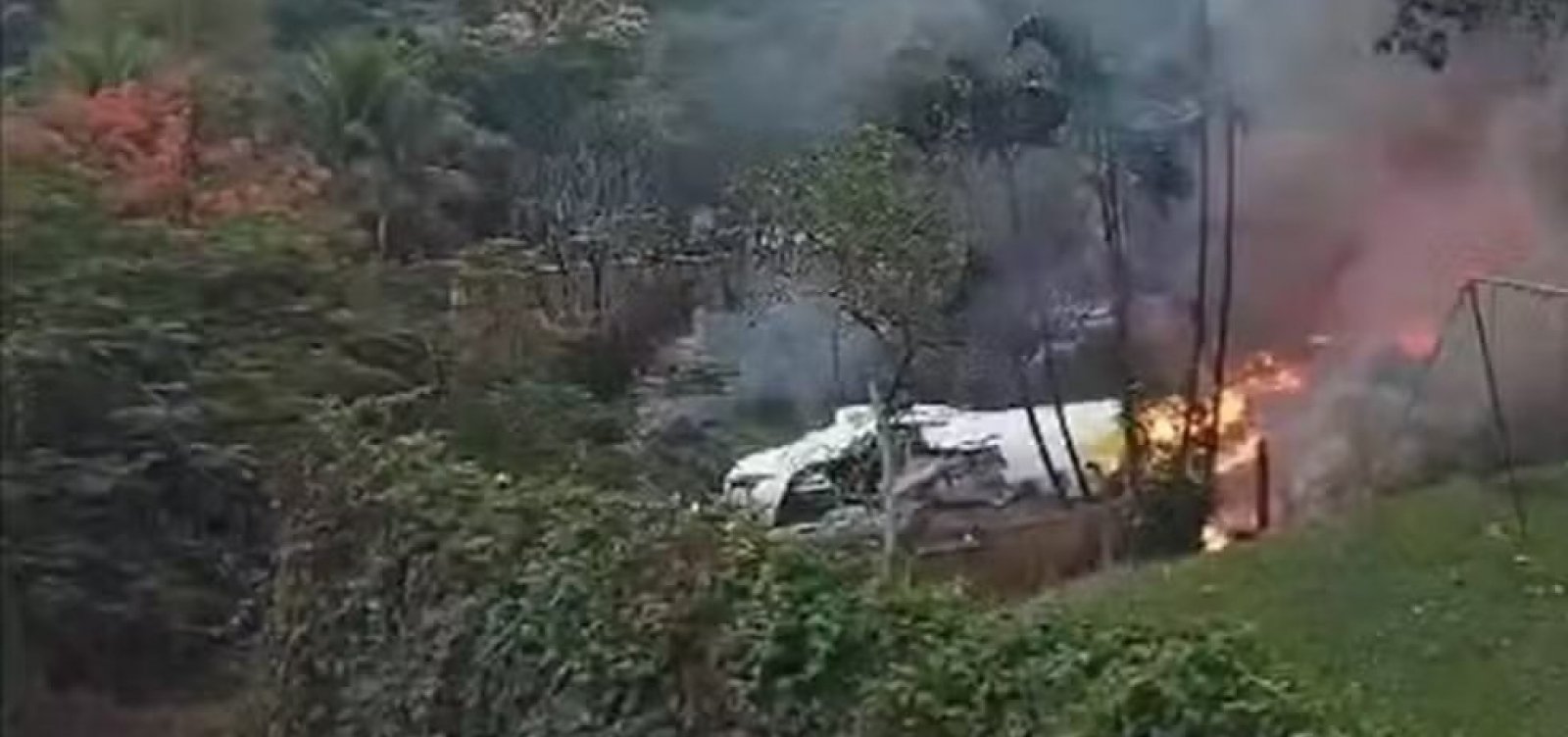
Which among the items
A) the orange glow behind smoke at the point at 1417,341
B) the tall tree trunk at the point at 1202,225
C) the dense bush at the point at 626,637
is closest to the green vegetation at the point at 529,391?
the dense bush at the point at 626,637

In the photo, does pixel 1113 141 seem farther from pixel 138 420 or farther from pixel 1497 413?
pixel 138 420

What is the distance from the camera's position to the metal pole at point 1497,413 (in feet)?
28.7

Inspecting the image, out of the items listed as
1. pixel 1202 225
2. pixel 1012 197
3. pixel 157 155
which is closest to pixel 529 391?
pixel 157 155

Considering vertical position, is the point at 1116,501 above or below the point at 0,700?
below

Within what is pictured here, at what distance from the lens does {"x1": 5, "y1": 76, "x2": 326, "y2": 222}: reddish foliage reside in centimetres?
559

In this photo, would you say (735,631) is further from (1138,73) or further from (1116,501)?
(1138,73)

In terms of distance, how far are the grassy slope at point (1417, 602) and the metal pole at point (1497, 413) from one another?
0.05 meters

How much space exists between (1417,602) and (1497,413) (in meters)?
1.45

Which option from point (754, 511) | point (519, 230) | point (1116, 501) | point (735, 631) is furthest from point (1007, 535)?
point (735, 631)

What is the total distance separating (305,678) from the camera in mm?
5559

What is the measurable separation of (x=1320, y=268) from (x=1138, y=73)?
1.20m

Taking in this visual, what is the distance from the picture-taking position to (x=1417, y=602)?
7.57m

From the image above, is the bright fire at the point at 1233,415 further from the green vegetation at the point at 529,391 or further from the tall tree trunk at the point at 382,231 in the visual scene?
the tall tree trunk at the point at 382,231

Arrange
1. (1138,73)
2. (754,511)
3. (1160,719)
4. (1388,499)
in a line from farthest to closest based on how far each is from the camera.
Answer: (1138,73) < (1388,499) < (754,511) < (1160,719)
